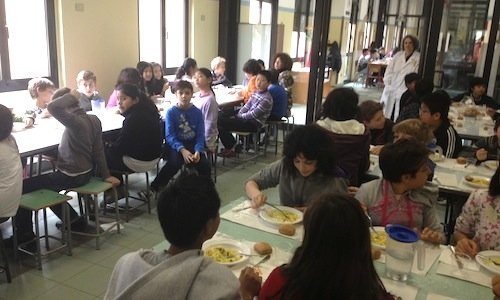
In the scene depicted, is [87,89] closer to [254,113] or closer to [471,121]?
[254,113]

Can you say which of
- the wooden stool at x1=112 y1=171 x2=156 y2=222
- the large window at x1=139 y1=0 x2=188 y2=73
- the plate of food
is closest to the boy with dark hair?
the plate of food

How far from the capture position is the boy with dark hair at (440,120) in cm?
321

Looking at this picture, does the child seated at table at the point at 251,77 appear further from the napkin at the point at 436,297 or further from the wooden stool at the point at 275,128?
the napkin at the point at 436,297

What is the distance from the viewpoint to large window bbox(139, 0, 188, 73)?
20.4ft

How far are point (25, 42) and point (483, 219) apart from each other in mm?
4610

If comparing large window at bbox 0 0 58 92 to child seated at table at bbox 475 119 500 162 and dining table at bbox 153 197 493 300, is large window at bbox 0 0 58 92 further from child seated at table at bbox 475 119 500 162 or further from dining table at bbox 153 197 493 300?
child seated at table at bbox 475 119 500 162

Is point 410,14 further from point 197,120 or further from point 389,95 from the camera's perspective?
point 197,120

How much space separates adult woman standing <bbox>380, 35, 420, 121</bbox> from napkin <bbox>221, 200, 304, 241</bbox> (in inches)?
169

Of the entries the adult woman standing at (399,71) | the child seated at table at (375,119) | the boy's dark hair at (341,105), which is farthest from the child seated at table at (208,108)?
the adult woman standing at (399,71)

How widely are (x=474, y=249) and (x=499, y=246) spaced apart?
0.24m

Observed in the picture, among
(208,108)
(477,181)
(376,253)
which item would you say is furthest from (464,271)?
(208,108)

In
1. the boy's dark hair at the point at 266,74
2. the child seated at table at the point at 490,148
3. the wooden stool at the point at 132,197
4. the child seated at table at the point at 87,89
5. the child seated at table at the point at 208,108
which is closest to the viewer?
the child seated at table at the point at 490,148

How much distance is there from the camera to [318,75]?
17.7 feet

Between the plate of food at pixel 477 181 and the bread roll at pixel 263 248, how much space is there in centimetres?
158
